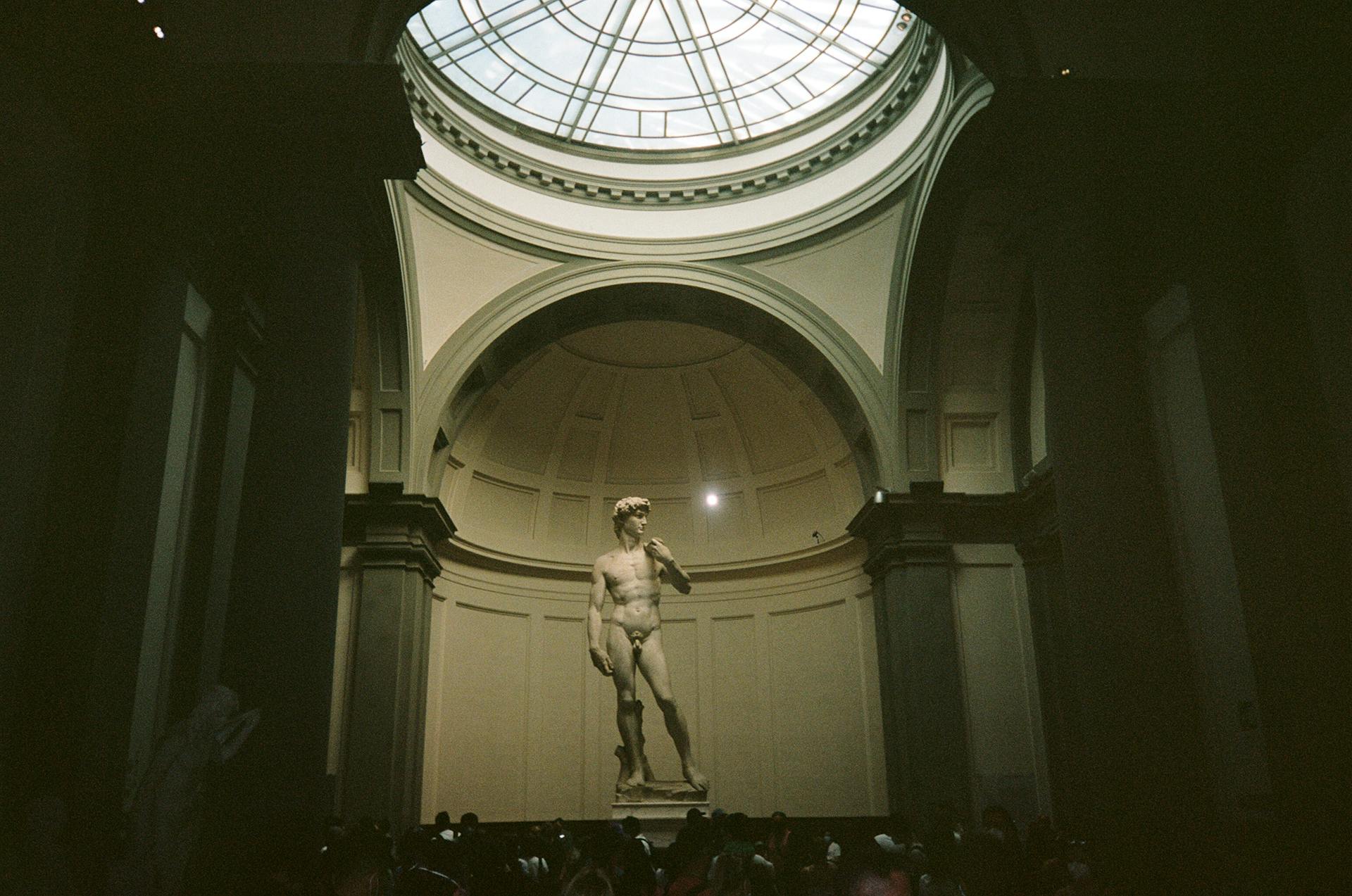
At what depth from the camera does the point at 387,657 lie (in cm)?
1350

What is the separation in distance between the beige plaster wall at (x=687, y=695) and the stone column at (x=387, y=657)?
6.28ft

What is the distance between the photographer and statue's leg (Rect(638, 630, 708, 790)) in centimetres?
1142

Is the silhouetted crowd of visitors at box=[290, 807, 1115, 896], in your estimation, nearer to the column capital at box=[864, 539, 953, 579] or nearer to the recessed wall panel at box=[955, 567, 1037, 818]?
the recessed wall panel at box=[955, 567, 1037, 818]

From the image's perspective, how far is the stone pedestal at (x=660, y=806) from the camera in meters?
10.4

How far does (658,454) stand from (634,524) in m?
6.81

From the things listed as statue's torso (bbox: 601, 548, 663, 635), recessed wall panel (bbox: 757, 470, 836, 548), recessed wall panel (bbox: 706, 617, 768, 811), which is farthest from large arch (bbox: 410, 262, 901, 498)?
recessed wall panel (bbox: 706, 617, 768, 811)

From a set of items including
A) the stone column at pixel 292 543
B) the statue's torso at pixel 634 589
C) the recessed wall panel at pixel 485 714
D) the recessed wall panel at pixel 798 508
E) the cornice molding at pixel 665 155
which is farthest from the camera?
the recessed wall panel at pixel 798 508

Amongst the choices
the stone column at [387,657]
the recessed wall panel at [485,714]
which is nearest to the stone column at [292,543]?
the stone column at [387,657]

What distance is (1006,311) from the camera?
14656 mm

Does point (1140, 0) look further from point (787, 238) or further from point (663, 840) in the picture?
point (787, 238)

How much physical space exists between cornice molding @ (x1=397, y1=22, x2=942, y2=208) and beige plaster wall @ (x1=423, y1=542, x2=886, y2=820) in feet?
19.9

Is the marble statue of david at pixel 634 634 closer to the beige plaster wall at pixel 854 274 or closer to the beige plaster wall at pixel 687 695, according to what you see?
→ the beige plaster wall at pixel 854 274

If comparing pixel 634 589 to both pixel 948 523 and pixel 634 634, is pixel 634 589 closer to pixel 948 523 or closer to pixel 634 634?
pixel 634 634

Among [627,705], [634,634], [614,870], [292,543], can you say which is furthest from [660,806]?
[292,543]
